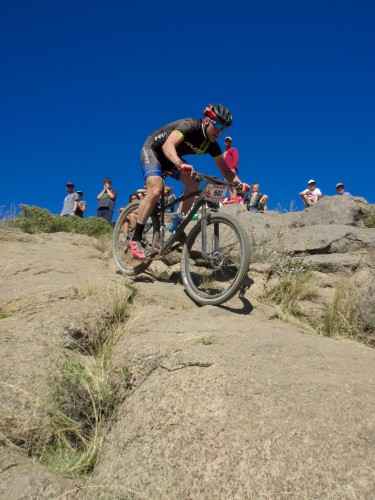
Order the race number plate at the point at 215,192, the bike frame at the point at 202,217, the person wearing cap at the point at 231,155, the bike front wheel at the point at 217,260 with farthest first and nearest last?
1. the person wearing cap at the point at 231,155
2. the race number plate at the point at 215,192
3. the bike frame at the point at 202,217
4. the bike front wheel at the point at 217,260

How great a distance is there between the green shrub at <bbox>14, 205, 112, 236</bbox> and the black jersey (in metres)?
6.51

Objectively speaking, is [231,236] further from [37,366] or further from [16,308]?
[37,366]

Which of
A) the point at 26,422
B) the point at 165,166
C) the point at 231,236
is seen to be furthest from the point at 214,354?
the point at 165,166

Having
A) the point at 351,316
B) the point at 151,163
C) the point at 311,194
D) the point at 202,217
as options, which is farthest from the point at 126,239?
the point at 311,194

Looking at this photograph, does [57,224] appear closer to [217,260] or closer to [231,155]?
[231,155]

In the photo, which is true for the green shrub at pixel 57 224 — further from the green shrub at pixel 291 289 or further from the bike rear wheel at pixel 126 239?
the green shrub at pixel 291 289

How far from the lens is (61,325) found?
3287mm

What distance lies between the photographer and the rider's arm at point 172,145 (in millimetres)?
4910

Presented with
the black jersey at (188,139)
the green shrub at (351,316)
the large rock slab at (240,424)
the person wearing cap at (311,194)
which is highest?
the person wearing cap at (311,194)

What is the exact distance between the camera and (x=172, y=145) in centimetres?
498

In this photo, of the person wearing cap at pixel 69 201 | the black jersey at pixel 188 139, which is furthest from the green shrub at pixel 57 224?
the black jersey at pixel 188 139

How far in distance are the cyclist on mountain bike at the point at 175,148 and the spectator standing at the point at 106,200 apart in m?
7.18

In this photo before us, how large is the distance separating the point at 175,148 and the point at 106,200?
780cm

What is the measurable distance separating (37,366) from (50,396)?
0.31 m
